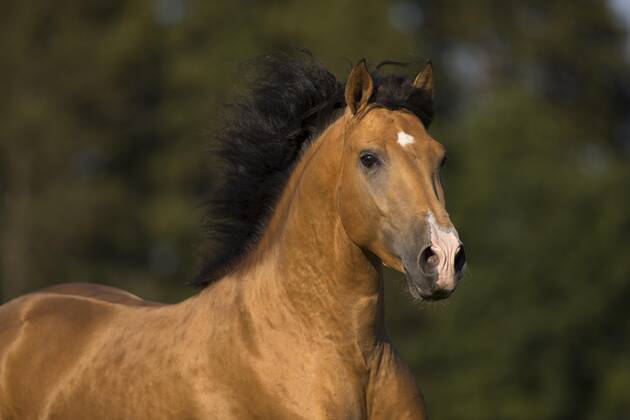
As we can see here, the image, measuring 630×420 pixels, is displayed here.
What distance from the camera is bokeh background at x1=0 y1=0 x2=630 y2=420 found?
36.9 meters

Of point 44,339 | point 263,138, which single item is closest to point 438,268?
point 263,138

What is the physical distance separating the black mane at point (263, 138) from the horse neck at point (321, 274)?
293 millimetres

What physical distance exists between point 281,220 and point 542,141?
4005 cm

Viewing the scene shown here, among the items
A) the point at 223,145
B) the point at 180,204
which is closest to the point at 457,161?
the point at 180,204

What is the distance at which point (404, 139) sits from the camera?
745 centimetres

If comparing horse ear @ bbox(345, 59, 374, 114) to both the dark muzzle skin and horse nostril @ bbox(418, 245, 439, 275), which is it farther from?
horse nostril @ bbox(418, 245, 439, 275)

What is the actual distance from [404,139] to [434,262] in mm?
718

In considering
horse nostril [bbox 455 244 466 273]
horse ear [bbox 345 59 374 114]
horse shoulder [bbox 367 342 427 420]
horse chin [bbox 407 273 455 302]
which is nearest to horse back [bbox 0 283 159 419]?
horse shoulder [bbox 367 342 427 420]

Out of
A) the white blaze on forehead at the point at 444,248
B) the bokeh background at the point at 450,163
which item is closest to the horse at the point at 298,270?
the white blaze on forehead at the point at 444,248

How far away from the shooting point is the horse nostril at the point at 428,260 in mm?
7019

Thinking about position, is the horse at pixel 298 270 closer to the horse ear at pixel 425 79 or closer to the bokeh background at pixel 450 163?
the horse ear at pixel 425 79

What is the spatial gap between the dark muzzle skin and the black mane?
36.9 inches

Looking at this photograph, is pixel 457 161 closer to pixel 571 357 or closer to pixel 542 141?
pixel 542 141

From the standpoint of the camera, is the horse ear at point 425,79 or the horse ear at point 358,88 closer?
the horse ear at point 358,88
